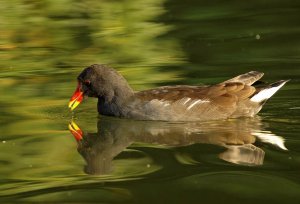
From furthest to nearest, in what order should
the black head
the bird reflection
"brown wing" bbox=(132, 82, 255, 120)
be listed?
the black head → "brown wing" bbox=(132, 82, 255, 120) → the bird reflection

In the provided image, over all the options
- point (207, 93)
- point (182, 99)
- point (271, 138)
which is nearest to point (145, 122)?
point (182, 99)

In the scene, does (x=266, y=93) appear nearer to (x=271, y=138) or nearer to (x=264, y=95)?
(x=264, y=95)

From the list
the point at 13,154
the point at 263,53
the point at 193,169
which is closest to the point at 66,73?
the point at 263,53

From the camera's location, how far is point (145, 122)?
9852 mm

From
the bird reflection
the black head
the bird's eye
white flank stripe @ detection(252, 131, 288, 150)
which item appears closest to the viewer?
the bird reflection

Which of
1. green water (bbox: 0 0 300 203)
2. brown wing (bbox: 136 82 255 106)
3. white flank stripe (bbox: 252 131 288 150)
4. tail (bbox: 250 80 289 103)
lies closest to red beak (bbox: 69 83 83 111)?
green water (bbox: 0 0 300 203)

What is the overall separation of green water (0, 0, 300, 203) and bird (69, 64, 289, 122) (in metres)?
0.15

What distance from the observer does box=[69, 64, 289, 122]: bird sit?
9828mm

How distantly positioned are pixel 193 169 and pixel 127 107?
7.81 ft

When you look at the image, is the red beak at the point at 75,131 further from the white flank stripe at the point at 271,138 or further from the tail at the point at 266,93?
the tail at the point at 266,93

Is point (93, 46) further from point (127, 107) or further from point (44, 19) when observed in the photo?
point (127, 107)

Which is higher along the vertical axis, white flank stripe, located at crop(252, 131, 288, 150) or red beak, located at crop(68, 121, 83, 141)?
white flank stripe, located at crop(252, 131, 288, 150)

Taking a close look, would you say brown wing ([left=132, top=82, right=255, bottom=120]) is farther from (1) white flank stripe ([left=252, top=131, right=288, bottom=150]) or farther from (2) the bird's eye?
(1) white flank stripe ([left=252, top=131, right=288, bottom=150])

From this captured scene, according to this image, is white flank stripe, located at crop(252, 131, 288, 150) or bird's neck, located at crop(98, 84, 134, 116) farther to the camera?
bird's neck, located at crop(98, 84, 134, 116)
